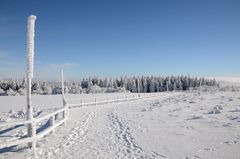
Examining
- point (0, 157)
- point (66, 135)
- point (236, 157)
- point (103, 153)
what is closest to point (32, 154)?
point (0, 157)

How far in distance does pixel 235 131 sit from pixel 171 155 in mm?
4536

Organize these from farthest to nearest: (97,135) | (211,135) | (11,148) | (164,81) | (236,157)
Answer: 1. (164,81)
2. (97,135)
3. (211,135)
4. (11,148)
5. (236,157)

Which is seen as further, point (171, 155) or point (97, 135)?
point (97, 135)

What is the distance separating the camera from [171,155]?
6777mm

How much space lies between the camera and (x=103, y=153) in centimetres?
716

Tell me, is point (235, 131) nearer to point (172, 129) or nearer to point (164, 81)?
point (172, 129)

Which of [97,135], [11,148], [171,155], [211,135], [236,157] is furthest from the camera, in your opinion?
[97,135]

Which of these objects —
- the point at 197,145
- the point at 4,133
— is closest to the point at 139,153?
the point at 197,145

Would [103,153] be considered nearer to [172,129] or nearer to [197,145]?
[197,145]

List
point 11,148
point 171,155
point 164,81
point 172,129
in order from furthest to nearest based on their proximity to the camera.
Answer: point 164,81 < point 172,129 < point 11,148 < point 171,155

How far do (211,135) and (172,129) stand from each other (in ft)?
6.63

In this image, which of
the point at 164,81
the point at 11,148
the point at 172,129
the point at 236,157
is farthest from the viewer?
the point at 164,81

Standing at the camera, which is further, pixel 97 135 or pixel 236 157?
pixel 97 135

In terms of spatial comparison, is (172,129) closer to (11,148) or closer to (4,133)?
(11,148)
